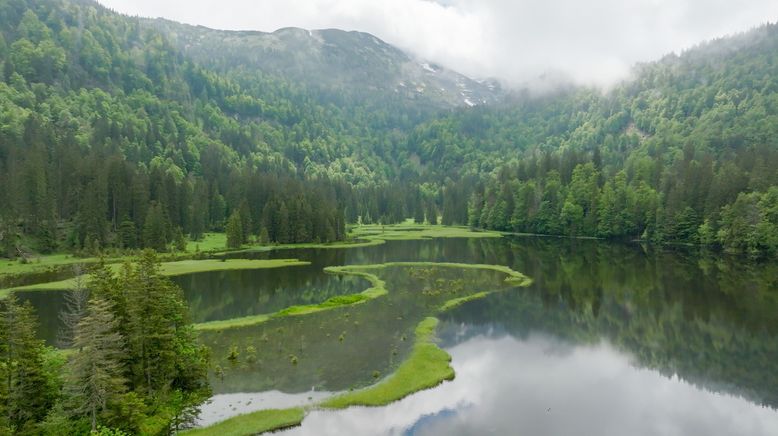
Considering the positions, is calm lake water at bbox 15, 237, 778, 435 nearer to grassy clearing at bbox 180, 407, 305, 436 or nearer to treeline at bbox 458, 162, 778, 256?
grassy clearing at bbox 180, 407, 305, 436

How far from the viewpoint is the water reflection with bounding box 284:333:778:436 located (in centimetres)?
3281

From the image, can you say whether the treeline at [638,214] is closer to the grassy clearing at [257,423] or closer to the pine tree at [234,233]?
the pine tree at [234,233]

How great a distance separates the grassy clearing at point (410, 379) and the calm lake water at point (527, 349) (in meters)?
1.03

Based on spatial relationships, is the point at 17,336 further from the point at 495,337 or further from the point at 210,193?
the point at 210,193

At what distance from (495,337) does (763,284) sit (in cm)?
5629

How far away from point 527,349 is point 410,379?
15.6 metres

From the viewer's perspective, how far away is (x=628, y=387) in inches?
1583

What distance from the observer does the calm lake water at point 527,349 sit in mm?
34625

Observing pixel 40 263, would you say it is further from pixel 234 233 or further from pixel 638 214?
pixel 638 214

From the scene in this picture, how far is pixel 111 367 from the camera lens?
27359 mm

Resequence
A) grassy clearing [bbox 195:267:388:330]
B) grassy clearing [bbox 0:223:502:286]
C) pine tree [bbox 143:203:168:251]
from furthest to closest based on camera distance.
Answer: pine tree [bbox 143:203:168:251] → grassy clearing [bbox 0:223:502:286] → grassy clearing [bbox 195:267:388:330]

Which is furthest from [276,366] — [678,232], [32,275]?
[678,232]

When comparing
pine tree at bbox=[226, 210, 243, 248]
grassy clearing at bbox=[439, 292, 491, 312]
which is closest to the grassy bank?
grassy clearing at bbox=[439, 292, 491, 312]

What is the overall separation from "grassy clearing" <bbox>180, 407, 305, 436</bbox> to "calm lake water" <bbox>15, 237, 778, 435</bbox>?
3.86ft
